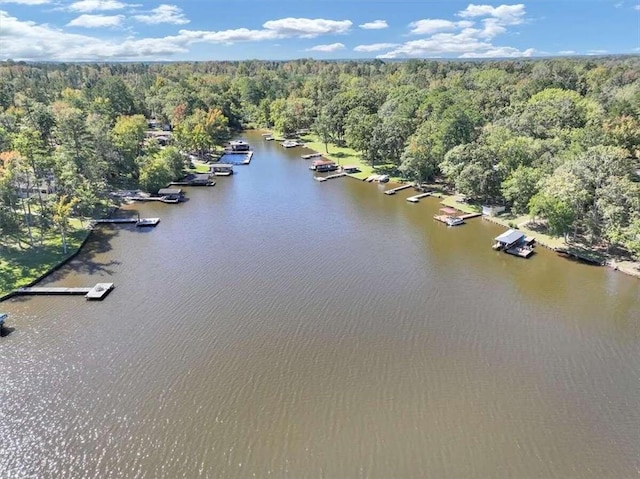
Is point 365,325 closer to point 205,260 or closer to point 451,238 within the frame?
point 205,260

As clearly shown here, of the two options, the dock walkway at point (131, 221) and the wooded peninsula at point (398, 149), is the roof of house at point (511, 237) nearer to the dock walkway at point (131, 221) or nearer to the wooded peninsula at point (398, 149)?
the wooded peninsula at point (398, 149)


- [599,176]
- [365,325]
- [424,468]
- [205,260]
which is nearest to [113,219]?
[205,260]

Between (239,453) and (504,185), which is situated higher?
(504,185)

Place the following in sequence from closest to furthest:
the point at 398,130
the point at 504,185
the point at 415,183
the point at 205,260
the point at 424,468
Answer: the point at 424,468 < the point at 205,260 < the point at 504,185 < the point at 415,183 < the point at 398,130

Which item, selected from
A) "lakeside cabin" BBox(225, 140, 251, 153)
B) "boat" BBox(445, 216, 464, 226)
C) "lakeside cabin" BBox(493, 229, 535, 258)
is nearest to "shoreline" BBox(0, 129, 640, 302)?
"lakeside cabin" BBox(493, 229, 535, 258)

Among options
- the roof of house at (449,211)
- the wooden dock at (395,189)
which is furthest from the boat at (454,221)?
the wooden dock at (395,189)

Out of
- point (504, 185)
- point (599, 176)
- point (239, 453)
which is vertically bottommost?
point (239, 453)

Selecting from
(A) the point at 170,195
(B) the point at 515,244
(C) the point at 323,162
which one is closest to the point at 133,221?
(A) the point at 170,195
